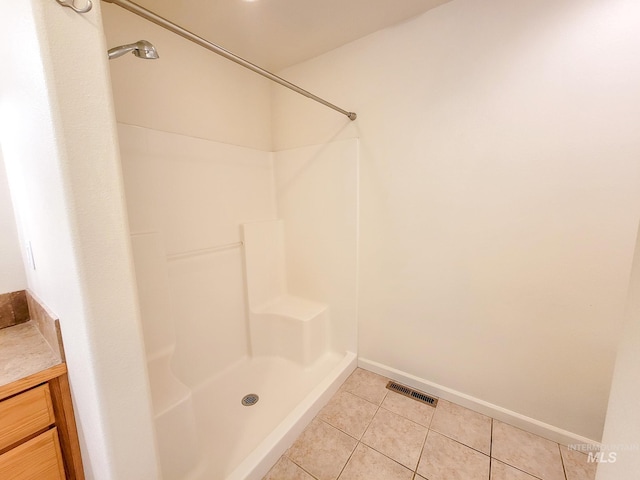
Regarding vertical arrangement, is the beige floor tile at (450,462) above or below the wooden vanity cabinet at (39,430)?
below

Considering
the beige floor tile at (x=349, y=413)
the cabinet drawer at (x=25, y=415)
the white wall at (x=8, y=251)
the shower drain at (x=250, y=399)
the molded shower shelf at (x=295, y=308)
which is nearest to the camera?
the cabinet drawer at (x=25, y=415)

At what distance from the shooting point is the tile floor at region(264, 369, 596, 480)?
4.26 ft

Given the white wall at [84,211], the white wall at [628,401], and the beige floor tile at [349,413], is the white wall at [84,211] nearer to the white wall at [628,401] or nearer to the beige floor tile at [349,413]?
the beige floor tile at [349,413]

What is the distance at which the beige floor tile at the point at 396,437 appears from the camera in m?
1.40

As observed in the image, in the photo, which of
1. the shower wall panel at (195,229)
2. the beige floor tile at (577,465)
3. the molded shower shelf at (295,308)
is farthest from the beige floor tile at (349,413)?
the beige floor tile at (577,465)

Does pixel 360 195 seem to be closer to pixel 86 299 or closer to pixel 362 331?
pixel 362 331

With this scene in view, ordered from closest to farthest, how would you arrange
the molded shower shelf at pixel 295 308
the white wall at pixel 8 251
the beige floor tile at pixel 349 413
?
the white wall at pixel 8 251
the beige floor tile at pixel 349 413
the molded shower shelf at pixel 295 308

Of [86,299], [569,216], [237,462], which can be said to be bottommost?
[237,462]

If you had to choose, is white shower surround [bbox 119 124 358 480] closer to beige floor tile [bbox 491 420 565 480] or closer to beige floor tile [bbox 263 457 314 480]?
beige floor tile [bbox 263 457 314 480]

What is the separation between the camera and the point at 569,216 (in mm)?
1291

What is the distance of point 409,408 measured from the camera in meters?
1.71

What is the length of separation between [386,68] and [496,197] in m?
1.09

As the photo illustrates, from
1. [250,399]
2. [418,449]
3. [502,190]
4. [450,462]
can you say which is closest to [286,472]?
[250,399]

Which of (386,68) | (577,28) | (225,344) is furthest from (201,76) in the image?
(577,28)
